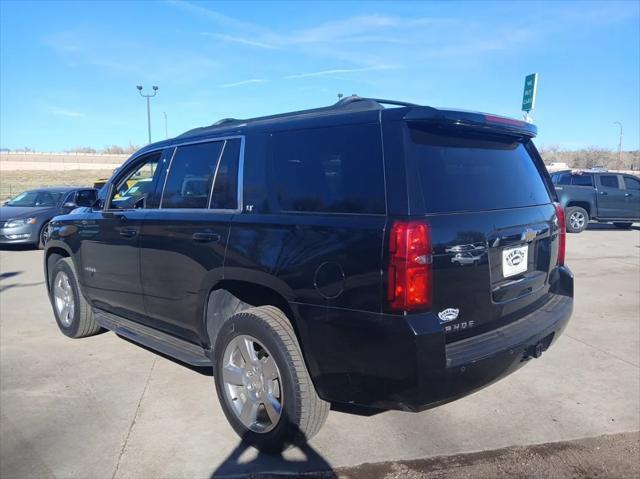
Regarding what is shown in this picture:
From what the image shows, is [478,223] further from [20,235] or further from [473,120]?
[20,235]

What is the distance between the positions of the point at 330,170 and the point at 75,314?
143 inches

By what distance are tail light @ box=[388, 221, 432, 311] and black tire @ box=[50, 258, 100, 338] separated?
374 cm

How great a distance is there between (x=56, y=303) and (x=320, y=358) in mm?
4002

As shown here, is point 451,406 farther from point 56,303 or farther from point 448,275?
point 56,303

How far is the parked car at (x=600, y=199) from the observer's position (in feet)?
51.2

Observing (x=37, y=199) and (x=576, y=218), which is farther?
(x=576, y=218)

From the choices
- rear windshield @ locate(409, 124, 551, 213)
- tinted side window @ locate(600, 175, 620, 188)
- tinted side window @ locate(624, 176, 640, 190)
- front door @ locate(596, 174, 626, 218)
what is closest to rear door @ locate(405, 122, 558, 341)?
rear windshield @ locate(409, 124, 551, 213)

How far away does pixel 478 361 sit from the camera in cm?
272

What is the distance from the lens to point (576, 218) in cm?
1565

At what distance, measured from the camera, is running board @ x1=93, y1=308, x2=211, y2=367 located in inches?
147

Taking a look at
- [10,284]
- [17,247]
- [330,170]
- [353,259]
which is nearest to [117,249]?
[330,170]

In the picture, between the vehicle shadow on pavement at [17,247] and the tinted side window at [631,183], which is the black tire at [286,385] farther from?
the tinted side window at [631,183]

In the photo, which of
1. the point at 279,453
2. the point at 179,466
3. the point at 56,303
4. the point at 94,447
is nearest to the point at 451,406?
the point at 279,453

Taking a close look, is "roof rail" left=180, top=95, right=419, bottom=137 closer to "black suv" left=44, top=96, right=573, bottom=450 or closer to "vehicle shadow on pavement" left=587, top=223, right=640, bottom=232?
"black suv" left=44, top=96, right=573, bottom=450
